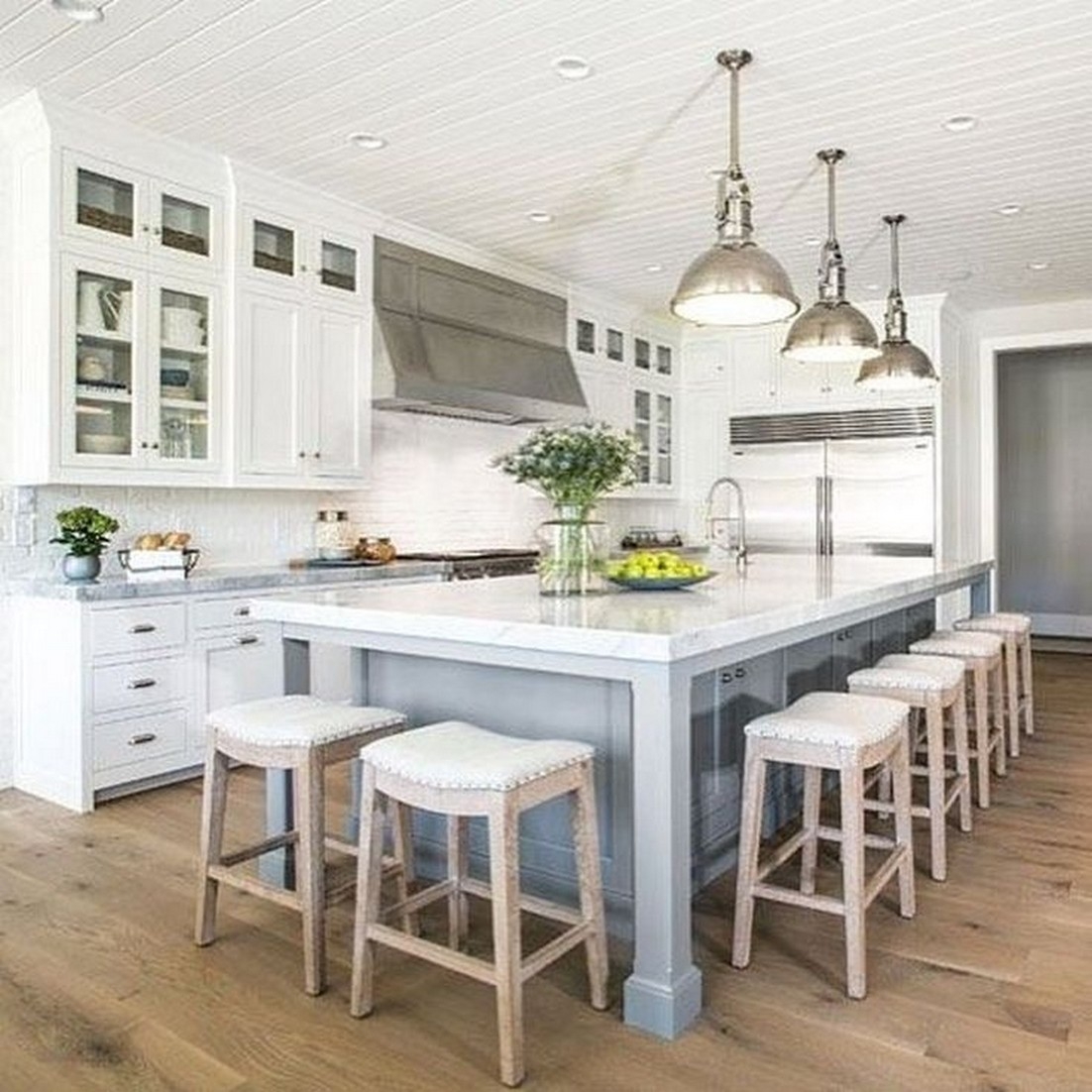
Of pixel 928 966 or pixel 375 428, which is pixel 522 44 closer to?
pixel 375 428

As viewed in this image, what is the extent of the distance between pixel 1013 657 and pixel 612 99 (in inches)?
120

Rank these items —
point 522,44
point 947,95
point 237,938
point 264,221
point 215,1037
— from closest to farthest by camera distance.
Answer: point 215,1037 < point 237,938 < point 522,44 < point 947,95 < point 264,221

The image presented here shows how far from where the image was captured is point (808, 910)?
2736 millimetres

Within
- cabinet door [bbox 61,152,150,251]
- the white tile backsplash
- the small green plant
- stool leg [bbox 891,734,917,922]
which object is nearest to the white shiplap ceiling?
cabinet door [bbox 61,152,150,251]

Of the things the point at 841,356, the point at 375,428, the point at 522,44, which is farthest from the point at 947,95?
the point at 375,428

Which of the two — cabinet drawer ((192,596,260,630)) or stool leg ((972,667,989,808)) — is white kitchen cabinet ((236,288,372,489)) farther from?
stool leg ((972,667,989,808))

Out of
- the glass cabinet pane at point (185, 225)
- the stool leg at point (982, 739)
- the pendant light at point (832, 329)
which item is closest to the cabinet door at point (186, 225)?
the glass cabinet pane at point (185, 225)

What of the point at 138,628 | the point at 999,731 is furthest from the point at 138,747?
the point at 999,731

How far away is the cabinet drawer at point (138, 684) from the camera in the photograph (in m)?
3.70

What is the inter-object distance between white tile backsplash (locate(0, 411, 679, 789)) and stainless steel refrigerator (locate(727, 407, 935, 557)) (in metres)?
1.09

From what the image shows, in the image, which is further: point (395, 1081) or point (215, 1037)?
point (215, 1037)

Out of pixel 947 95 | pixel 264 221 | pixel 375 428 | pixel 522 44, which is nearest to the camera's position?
pixel 522 44

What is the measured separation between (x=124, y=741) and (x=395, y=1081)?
234 cm

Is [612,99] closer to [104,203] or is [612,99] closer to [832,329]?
[832,329]
